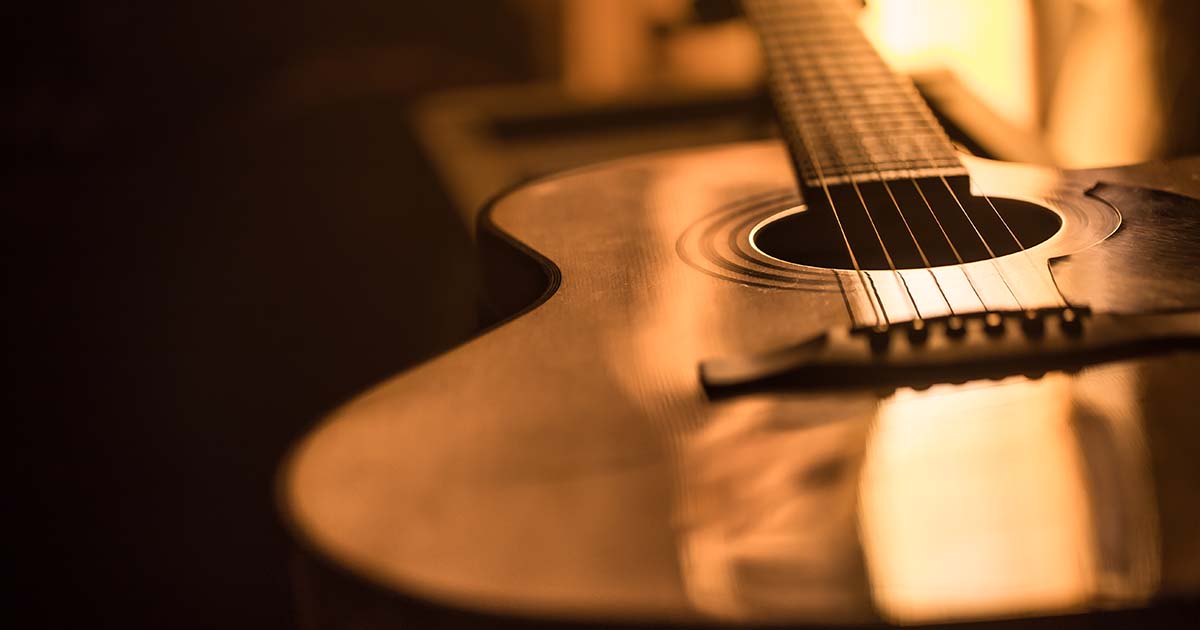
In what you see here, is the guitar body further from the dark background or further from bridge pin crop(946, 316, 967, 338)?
the dark background

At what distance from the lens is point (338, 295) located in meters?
1.49

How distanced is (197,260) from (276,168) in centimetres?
20

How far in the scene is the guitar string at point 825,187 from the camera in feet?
1.61

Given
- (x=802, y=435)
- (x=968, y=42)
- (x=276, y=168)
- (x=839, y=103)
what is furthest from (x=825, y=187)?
(x=276, y=168)

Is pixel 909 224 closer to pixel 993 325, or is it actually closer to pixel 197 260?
pixel 993 325

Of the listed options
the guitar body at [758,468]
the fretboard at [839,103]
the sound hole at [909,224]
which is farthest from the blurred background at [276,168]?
the guitar body at [758,468]

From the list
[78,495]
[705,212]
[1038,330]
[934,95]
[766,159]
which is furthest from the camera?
[78,495]

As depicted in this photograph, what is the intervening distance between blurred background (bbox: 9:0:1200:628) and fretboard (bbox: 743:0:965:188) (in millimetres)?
139

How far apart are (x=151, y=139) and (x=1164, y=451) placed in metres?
1.49

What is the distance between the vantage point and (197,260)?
1543 mm

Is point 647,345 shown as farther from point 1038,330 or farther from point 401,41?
point 401,41

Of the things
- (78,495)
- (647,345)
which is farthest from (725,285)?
(78,495)

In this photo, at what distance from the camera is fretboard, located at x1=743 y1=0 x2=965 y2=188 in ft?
2.26

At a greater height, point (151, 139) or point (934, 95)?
point (934, 95)
